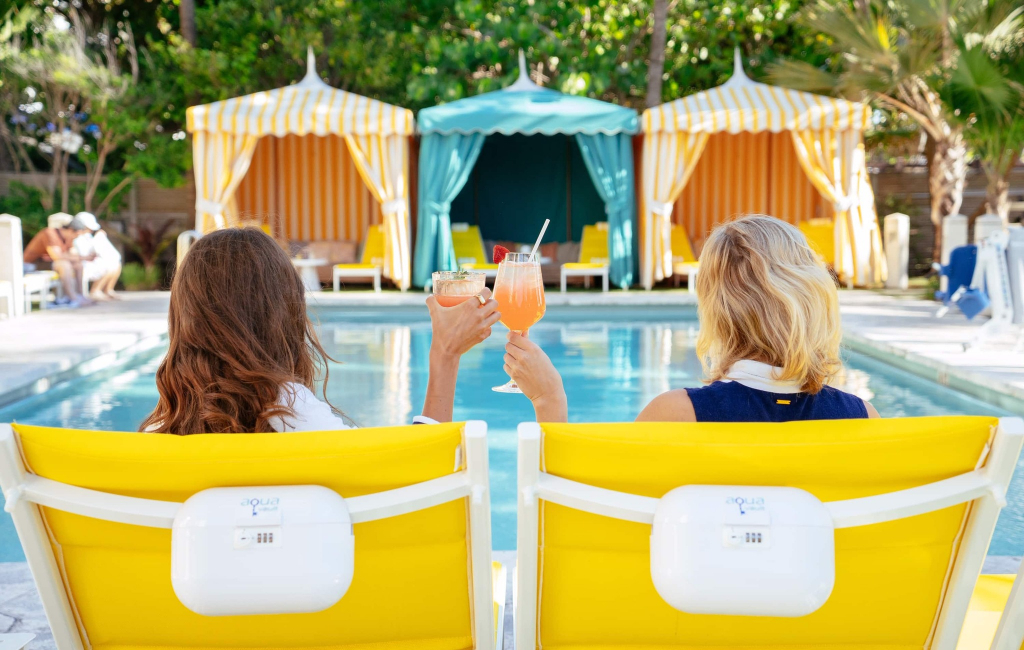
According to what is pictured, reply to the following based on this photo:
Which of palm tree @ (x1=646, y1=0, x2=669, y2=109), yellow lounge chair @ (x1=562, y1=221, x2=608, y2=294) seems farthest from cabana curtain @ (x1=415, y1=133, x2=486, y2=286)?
palm tree @ (x1=646, y1=0, x2=669, y2=109)

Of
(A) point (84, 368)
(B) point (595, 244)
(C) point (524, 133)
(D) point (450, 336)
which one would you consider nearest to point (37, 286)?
(A) point (84, 368)

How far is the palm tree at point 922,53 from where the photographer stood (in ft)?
32.9

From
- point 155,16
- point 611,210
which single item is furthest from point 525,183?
point 155,16

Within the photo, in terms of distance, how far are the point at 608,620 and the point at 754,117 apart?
9.83 metres

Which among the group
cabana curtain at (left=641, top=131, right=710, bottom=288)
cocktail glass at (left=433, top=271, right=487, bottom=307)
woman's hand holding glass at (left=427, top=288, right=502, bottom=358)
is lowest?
woman's hand holding glass at (left=427, top=288, right=502, bottom=358)

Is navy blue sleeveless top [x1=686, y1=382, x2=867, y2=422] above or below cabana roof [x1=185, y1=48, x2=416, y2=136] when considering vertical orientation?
below

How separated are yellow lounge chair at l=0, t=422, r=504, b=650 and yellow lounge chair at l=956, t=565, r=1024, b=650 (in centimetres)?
68

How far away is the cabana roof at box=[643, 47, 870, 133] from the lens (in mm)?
10430

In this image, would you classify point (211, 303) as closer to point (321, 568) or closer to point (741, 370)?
point (321, 568)

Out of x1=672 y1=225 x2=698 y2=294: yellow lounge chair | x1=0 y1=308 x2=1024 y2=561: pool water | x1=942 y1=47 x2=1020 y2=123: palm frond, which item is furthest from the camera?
x1=672 y1=225 x2=698 y2=294: yellow lounge chair

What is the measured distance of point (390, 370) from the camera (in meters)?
6.39

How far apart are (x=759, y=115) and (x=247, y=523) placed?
10056mm

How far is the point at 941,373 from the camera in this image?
5566 mm

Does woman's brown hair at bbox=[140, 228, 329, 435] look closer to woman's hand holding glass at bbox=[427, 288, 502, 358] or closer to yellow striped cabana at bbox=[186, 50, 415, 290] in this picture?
woman's hand holding glass at bbox=[427, 288, 502, 358]
